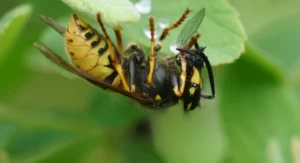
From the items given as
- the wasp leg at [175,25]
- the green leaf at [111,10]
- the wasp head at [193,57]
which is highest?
the green leaf at [111,10]

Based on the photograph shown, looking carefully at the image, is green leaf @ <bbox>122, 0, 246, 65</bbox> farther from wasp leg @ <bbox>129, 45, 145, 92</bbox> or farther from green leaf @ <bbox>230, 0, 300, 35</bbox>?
green leaf @ <bbox>230, 0, 300, 35</bbox>

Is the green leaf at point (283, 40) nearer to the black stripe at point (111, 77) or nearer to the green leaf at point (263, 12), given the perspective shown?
the green leaf at point (263, 12)

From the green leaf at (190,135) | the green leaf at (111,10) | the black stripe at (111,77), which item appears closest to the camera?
the green leaf at (111,10)

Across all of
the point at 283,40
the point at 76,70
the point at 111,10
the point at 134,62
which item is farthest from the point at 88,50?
the point at 283,40

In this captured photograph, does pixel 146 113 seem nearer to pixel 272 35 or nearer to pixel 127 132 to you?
pixel 127 132

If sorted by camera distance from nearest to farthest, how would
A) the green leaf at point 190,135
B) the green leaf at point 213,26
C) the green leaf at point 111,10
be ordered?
the green leaf at point 111,10
the green leaf at point 213,26
the green leaf at point 190,135

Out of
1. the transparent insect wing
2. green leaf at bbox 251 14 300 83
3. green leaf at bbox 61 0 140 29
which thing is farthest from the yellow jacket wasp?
green leaf at bbox 251 14 300 83

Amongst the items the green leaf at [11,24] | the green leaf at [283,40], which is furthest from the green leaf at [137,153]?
the green leaf at [11,24]
